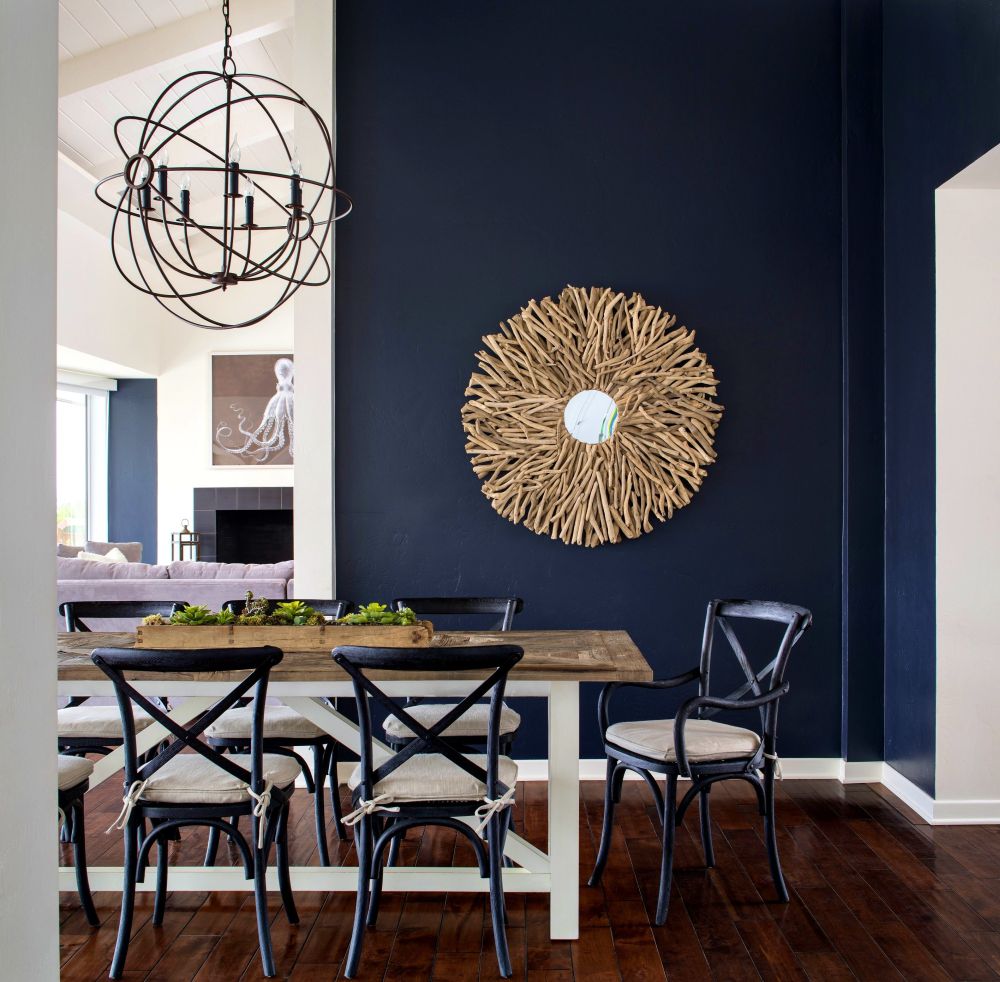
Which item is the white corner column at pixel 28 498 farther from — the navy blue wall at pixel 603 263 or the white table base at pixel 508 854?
the navy blue wall at pixel 603 263

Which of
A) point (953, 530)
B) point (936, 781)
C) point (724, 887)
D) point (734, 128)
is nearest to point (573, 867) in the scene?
point (724, 887)

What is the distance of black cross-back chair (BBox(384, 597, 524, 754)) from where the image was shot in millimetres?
3131

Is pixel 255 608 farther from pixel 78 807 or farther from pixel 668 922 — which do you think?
pixel 668 922

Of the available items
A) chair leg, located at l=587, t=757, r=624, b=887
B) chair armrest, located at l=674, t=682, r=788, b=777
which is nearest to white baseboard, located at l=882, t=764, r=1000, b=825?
chair armrest, located at l=674, t=682, r=788, b=777

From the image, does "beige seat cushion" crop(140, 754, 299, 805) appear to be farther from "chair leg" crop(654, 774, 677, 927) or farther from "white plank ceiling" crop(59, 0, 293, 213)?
"white plank ceiling" crop(59, 0, 293, 213)

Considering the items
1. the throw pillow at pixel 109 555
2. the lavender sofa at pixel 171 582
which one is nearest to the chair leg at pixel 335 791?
the lavender sofa at pixel 171 582

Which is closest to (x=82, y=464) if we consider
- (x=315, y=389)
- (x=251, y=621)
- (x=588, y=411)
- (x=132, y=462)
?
(x=132, y=462)

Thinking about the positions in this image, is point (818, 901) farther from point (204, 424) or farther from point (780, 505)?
point (204, 424)

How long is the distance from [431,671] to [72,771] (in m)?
1.10

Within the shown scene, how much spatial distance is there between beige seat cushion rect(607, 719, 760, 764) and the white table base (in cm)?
33

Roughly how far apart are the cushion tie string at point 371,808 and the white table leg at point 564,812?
0.47 metres

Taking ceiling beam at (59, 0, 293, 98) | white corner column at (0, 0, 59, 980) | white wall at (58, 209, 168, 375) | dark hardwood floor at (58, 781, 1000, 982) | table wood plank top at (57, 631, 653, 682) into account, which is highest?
ceiling beam at (59, 0, 293, 98)

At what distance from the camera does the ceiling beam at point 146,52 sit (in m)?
6.09

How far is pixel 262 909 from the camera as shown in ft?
8.07
